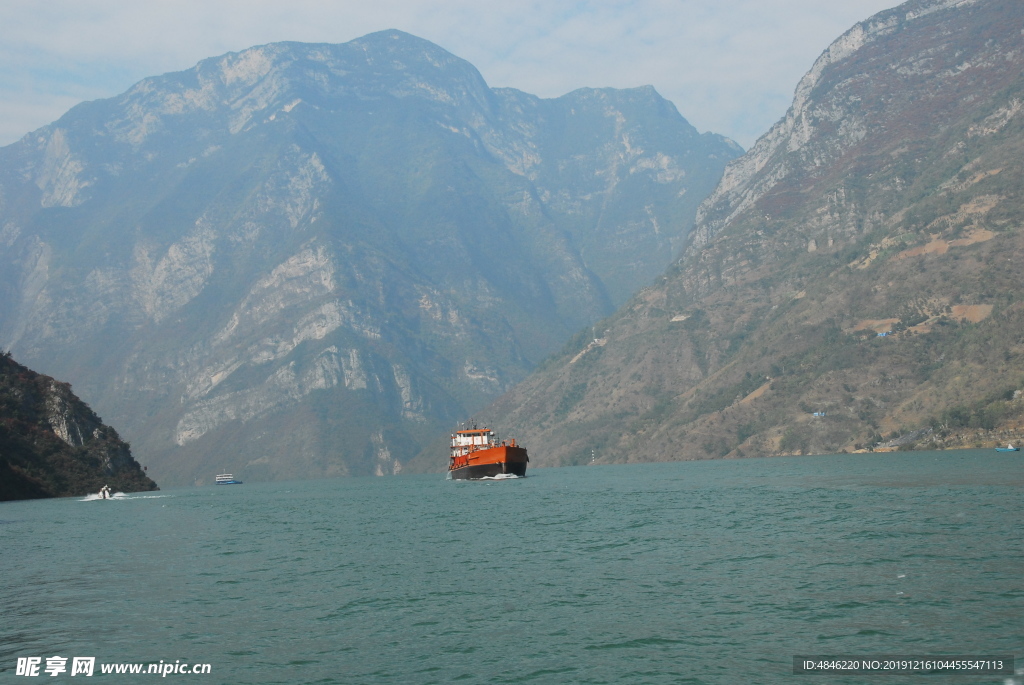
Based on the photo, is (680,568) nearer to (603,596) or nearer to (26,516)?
(603,596)

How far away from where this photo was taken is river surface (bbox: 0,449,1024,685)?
1465 inches

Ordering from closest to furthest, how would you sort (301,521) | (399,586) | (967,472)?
1. (399,586)
2. (301,521)
3. (967,472)

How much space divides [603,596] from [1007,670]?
21866mm

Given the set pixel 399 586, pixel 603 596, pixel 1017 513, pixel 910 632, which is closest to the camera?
pixel 910 632

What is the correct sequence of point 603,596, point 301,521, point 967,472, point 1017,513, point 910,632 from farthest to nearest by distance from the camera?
1. point 967,472
2. point 301,521
3. point 1017,513
4. point 603,596
5. point 910,632

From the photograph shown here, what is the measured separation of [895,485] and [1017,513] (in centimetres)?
4465

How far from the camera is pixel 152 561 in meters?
73.4

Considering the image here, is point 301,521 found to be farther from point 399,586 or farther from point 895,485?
point 895,485

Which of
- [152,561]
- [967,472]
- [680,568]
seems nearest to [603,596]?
[680,568]

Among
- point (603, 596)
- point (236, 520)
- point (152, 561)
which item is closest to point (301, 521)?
point (236, 520)

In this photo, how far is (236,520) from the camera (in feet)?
407

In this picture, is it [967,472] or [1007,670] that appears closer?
[1007,670]

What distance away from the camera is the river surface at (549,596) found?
3722 cm

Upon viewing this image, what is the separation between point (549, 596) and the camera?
5119 centimetres
